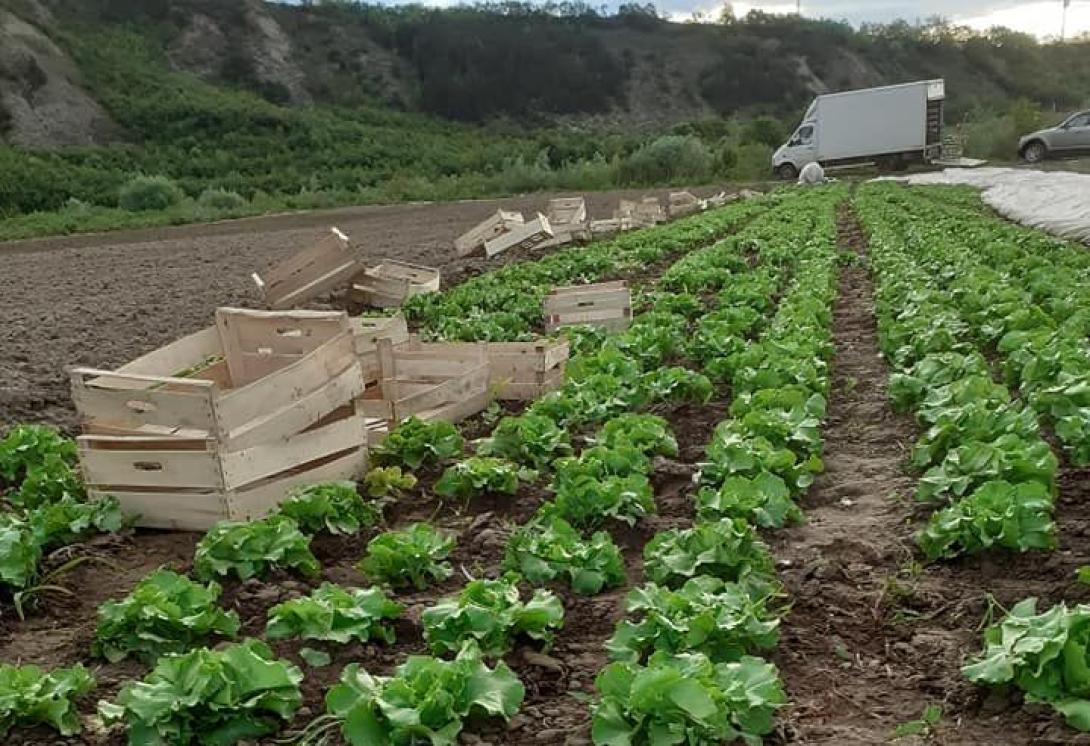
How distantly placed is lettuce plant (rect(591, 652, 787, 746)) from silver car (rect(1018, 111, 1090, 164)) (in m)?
43.5

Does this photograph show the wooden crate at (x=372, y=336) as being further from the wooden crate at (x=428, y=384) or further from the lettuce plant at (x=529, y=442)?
the lettuce plant at (x=529, y=442)

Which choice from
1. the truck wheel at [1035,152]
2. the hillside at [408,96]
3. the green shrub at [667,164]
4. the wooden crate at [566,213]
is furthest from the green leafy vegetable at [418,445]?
the truck wheel at [1035,152]

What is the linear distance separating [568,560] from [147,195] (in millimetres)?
39732

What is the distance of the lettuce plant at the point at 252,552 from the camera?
4.82 m

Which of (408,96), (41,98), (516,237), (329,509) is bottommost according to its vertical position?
(329,509)

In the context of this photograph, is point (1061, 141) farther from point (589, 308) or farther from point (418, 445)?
point (418, 445)

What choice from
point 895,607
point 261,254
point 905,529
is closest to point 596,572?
point 895,607

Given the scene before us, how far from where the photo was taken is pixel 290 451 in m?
5.90

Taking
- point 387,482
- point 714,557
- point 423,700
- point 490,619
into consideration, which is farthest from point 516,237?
point 423,700

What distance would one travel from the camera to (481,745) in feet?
11.2

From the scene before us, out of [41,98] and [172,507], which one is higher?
[41,98]

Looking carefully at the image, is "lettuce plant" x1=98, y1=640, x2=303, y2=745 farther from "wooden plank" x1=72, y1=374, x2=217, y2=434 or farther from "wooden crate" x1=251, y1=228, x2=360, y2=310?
"wooden crate" x1=251, y1=228, x2=360, y2=310

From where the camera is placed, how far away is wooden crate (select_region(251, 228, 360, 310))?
13.4 metres

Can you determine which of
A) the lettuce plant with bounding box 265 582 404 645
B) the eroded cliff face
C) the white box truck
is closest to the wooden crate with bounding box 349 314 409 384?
the lettuce plant with bounding box 265 582 404 645
